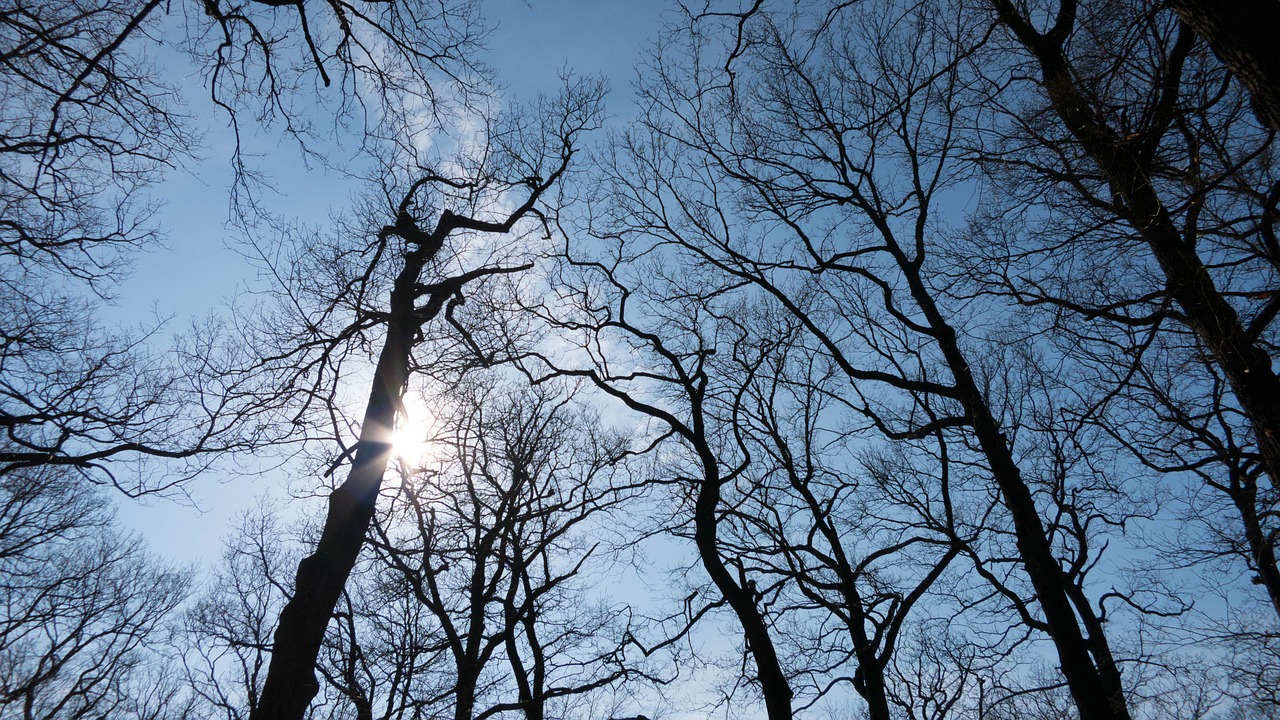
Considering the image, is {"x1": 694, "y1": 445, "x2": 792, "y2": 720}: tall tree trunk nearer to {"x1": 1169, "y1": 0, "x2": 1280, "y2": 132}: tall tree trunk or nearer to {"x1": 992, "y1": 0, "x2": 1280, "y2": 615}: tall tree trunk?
{"x1": 992, "y1": 0, "x2": 1280, "y2": 615}: tall tree trunk

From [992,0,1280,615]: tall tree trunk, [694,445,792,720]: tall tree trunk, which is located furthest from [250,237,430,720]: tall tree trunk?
[992,0,1280,615]: tall tree trunk

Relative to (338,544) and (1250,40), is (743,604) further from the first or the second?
(1250,40)

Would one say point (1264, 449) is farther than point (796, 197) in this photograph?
No

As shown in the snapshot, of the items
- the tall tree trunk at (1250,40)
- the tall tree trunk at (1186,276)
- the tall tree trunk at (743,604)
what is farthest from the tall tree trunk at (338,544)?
the tall tree trunk at (1250,40)

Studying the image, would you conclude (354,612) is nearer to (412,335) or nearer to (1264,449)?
(412,335)

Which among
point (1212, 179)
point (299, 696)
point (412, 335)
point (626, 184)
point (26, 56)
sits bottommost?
point (299, 696)

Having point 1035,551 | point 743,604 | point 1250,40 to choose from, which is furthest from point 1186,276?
point 743,604

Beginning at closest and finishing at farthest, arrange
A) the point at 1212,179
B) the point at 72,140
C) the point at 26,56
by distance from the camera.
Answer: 1. the point at 1212,179
2. the point at 26,56
3. the point at 72,140

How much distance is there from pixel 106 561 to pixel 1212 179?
73.4 ft

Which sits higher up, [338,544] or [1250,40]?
[1250,40]

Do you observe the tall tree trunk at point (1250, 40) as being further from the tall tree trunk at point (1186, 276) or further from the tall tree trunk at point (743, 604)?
the tall tree trunk at point (743, 604)

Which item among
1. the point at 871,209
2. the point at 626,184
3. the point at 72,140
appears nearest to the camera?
the point at 72,140

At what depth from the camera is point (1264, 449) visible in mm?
4926

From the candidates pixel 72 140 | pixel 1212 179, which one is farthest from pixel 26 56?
pixel 1212 179
